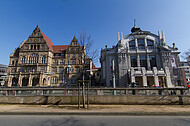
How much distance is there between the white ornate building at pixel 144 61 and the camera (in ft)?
117

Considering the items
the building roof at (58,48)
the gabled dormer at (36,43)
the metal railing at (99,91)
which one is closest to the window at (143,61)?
the metal railing at (99,91)

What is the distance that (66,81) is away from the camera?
4400 cm

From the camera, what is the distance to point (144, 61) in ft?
132

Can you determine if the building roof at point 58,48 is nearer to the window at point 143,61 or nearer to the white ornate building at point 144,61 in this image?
the white ornate building at point 144,61

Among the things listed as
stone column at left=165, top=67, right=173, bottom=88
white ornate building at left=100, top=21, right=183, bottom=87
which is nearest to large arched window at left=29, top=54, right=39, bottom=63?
white ornate building at left=100, top=21, right=183, bottom=87

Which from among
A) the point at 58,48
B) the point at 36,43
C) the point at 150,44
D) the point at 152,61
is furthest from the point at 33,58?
the point at 150,44

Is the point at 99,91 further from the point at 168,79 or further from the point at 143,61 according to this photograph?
the point at 143,61

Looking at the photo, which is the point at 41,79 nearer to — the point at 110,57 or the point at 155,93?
the point at 110,57

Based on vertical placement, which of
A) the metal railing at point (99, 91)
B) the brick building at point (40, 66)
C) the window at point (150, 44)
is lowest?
the metal railing at point (99, 91)

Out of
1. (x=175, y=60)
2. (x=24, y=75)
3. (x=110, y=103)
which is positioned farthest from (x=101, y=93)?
(x=24, y=75)

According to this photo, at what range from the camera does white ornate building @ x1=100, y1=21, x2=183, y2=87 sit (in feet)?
117

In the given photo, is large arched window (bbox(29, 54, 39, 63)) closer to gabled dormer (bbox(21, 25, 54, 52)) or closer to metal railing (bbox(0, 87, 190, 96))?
gabled dormer (bbox(21, 25, 54, 52))

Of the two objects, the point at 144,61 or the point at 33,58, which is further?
the point at 33,58

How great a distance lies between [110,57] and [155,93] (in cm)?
3186
